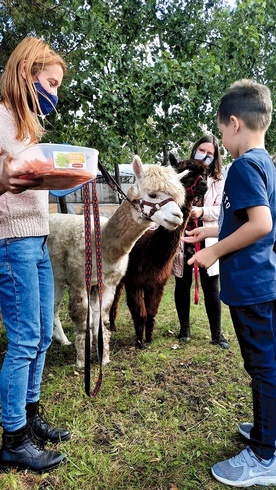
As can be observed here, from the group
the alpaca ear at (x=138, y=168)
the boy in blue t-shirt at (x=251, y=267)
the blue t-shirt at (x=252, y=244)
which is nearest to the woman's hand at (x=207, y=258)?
the boy in blue t-shirt at (x=251, y=267)

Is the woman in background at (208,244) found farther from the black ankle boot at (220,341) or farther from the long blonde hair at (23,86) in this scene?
the long blonde hair at (23,86)

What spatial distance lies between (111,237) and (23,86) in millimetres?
1611

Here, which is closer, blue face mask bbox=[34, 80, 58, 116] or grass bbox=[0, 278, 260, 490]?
blue face mask bbox=[34, 80, 58, 116]

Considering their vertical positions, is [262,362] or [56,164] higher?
[56,164]

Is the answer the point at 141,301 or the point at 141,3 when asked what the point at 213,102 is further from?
the point at 141,301

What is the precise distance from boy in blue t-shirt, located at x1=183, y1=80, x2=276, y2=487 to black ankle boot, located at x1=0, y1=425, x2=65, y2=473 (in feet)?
2.90

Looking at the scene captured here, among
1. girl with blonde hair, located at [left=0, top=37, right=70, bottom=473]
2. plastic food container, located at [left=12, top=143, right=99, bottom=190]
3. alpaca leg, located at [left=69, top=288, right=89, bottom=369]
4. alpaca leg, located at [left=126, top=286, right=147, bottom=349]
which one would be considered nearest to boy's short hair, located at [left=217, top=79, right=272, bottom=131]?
plastic food container, located at [left=12, top=143, right=99, bottom=190]

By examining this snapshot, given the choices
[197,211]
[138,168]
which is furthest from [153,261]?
[138,168]

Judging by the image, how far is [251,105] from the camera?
5.67ft

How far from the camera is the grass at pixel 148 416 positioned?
1.81 meters

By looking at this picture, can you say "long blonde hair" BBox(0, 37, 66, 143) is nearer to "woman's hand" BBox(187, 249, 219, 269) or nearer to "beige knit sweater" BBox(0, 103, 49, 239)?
"beige knit sweater" BBox(0, 103, 49, 239)

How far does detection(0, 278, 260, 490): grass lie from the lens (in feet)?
5.93

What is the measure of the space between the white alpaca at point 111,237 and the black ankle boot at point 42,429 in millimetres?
1003

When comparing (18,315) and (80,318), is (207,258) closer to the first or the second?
(18,315)
